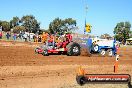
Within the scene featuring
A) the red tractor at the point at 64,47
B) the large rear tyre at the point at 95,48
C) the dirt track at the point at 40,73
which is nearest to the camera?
the dirt track at the point at 40,73

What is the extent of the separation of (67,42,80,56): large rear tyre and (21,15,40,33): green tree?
2099 inches

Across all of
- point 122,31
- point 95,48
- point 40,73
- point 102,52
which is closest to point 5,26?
point 122,31

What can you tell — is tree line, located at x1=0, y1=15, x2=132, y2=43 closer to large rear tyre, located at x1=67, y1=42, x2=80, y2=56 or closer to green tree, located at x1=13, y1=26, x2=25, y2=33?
green tree, located at x1=13, y1=26, x2=25, y2=33

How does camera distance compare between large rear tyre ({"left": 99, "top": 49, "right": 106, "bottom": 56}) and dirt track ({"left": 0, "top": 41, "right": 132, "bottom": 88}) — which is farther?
large rear tyre ({"left": 99, "top": 49, "right": 106, "bottom": 56})

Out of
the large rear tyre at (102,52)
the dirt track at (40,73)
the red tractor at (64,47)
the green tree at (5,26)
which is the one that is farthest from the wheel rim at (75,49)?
the green tree at (5,26)

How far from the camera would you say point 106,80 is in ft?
26.2

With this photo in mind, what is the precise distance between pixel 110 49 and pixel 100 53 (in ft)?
2.47

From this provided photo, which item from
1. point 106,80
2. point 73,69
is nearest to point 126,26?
point 73,69

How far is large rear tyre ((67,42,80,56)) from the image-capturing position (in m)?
20.2

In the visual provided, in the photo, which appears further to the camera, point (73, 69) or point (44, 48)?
point (44, 48)

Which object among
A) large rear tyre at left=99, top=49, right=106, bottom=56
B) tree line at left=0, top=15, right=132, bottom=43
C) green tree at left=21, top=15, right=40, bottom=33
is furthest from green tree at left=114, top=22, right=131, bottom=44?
large rear tyre at left=99, top=49, right=106, bottom=56

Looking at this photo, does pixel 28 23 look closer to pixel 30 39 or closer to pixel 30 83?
pixel 30 39

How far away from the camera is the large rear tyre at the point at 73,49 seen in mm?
20234

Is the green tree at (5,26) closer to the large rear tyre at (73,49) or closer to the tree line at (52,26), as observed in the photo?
the tree line at (52,26)
